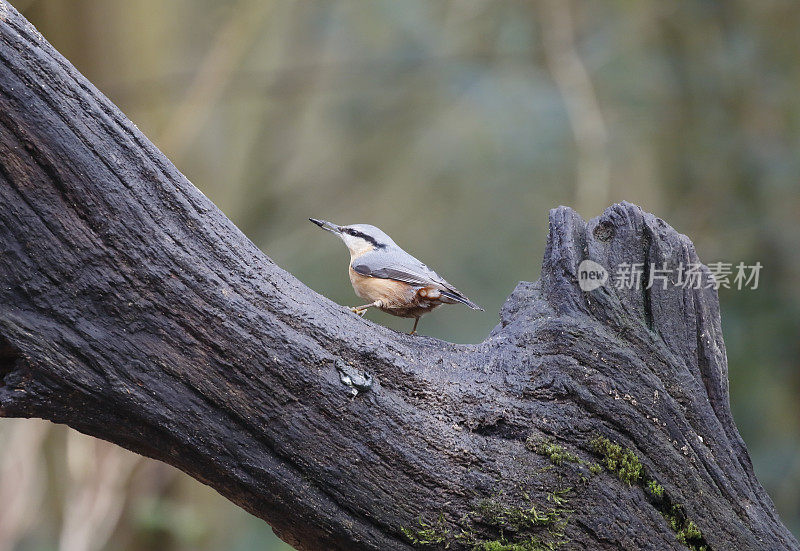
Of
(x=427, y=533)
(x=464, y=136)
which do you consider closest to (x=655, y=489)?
(x=427, y=533)

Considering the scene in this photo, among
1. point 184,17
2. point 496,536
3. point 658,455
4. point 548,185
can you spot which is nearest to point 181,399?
point 496,536

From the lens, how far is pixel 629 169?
6344mm

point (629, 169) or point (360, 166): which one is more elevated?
point (629, 169)

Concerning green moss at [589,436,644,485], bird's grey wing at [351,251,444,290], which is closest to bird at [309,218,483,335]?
bird's grey wing at [351,251,444,290]

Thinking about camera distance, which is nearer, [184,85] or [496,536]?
[496,536]

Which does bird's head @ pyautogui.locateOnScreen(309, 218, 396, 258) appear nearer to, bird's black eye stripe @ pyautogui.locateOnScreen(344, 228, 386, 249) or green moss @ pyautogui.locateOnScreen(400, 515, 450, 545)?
bird's black eye stripe @ pyautogui.locateOnScreen(344, 228, 386, 249)

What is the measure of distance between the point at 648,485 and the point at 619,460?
4.1 inches

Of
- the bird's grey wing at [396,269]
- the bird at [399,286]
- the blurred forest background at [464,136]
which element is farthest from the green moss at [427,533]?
the blurred forest background at [464,136]

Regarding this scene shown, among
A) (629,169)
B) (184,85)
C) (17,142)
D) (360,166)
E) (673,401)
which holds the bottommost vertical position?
(17,142)

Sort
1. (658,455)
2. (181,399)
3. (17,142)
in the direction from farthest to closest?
(658,455)
(181,399)
(17,142)

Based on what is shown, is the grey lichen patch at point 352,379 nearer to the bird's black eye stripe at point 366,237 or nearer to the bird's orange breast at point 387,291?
the bird's orange breast at point 387,291

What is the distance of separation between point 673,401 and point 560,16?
478 centimetres

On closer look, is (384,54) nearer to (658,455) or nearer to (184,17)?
(184,17)

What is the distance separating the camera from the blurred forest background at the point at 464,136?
559 cm
